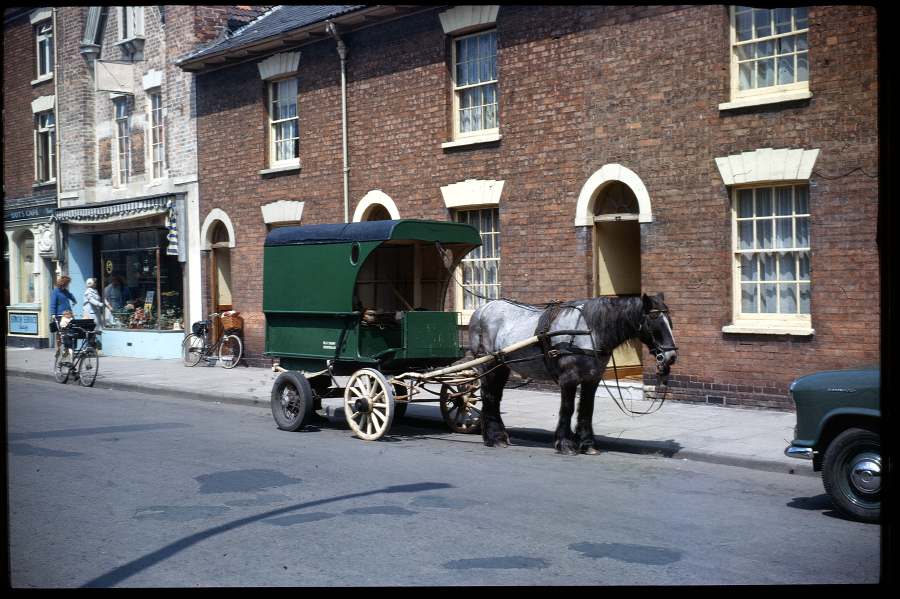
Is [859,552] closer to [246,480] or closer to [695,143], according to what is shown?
[246,480]

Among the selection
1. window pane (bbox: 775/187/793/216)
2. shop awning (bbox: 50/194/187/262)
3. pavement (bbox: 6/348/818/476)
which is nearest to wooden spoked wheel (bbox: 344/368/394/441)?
pavement (bbox: 6/348/818/476)

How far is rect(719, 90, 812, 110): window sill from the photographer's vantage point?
43.0 feet

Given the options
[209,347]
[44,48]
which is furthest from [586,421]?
[44,48]

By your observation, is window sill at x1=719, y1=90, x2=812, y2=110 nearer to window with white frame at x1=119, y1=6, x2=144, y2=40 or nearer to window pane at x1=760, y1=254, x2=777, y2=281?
window pane at x1=760, y1=254, x2=777, y2=281

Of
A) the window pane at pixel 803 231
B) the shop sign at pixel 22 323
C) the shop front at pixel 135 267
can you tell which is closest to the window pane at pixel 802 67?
the window pane at pixel 803 231

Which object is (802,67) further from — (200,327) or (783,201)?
(200,327)

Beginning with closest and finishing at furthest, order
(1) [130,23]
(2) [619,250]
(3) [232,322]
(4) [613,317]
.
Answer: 1. (4) [613,317]
2. (2) [619,250]
3. (3) [232,322]
4. (1) [130,23]

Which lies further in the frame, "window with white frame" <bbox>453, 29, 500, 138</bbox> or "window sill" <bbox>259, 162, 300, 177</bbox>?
"window sill" <bbox>259, 162, 300, 177</bbox>

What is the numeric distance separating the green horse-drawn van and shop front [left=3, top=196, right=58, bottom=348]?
19.6m

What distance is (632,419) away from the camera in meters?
13.1

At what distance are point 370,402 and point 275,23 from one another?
13.5 meters

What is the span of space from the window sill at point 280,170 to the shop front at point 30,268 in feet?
36.8

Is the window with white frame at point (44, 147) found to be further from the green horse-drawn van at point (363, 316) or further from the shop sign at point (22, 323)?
the green horse-drawn van at point (363, 316)

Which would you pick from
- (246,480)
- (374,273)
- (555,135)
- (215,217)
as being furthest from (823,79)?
(215,217)
